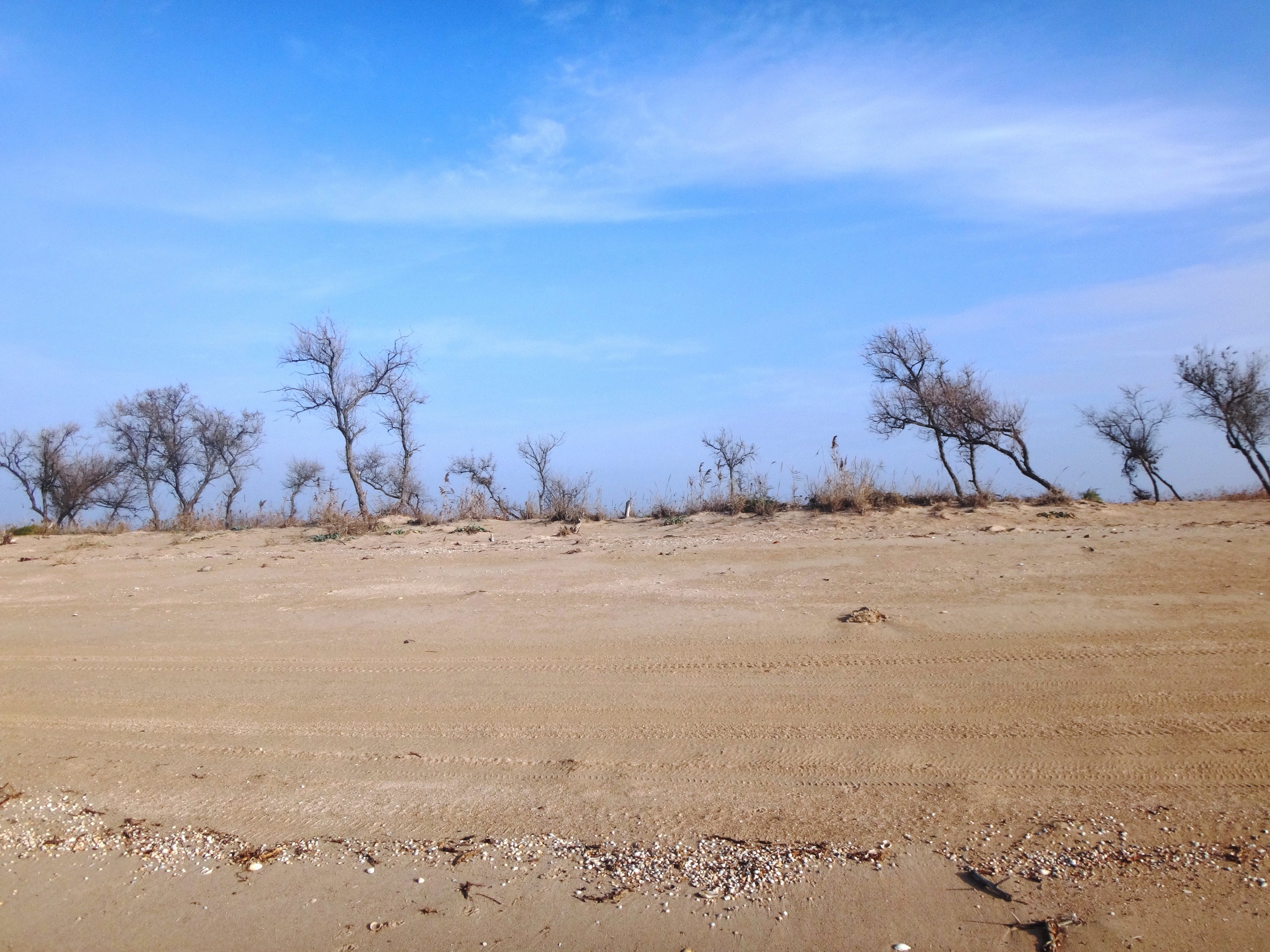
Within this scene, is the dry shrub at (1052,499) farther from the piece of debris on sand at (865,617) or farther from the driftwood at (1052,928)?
the driftwood at (1052,928)

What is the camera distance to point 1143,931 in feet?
11.4

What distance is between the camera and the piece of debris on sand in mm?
7570

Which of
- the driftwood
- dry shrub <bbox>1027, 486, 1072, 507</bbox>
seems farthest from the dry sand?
dry shrub <bbox>1027, 486, 1072, 507</bbox>

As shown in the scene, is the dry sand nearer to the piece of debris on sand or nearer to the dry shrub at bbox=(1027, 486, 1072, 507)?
the piece of debris on sand

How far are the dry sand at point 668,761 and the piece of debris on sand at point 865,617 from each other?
131 millimetres

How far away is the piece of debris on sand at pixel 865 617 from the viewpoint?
757 centimetres

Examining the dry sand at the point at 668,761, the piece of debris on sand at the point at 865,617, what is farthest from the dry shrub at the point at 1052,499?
the piece of debris on sand at the point at 865,617

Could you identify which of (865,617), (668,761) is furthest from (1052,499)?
(668,761)

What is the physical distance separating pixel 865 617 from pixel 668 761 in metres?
3.19

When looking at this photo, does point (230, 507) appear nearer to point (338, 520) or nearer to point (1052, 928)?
point (338, 520)

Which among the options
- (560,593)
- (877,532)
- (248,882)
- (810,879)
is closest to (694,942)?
(810,879)

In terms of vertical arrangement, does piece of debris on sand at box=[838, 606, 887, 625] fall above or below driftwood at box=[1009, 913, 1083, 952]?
above

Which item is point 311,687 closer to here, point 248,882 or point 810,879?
point 248,882

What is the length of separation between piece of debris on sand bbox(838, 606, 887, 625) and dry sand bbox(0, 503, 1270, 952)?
0.13 metres
